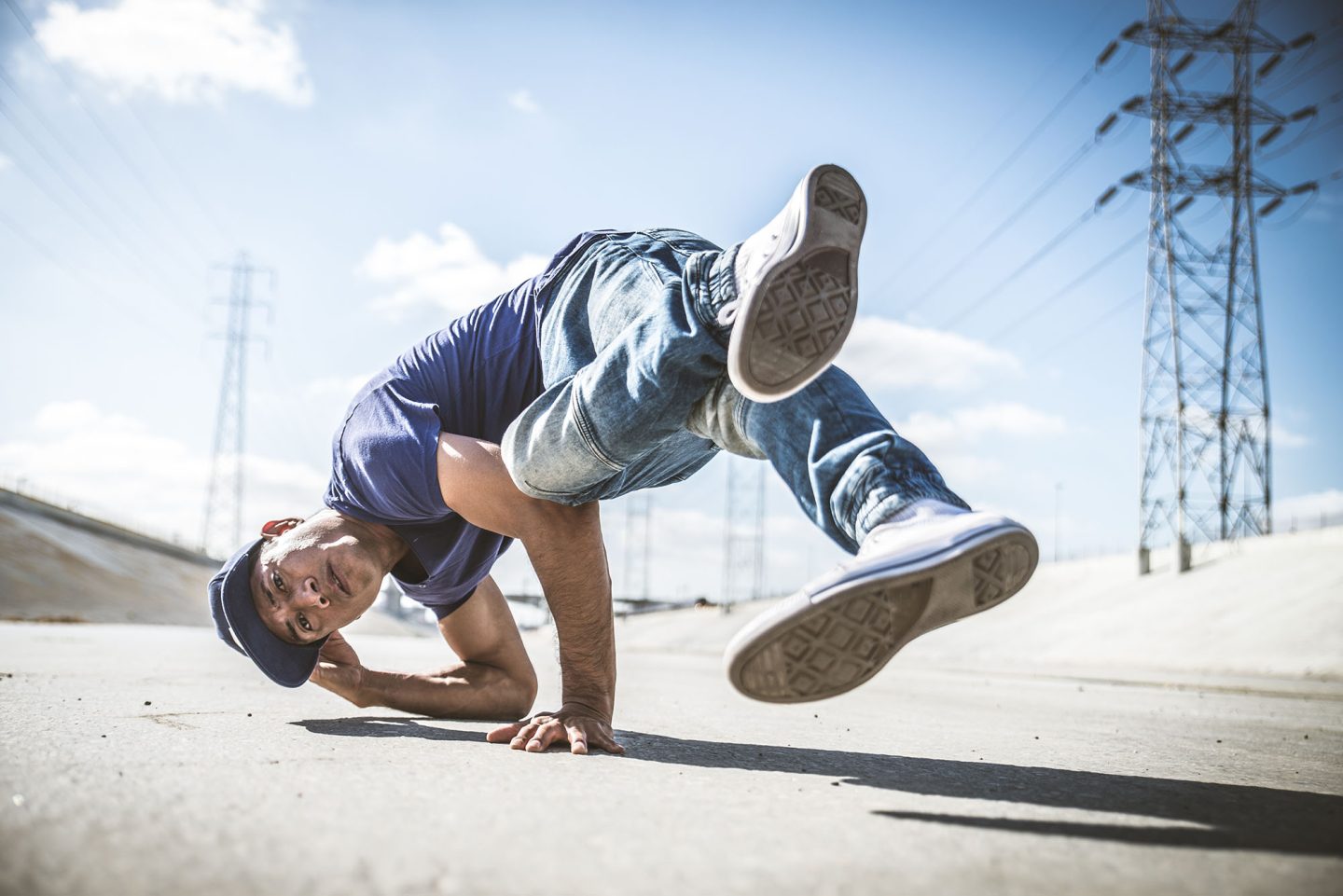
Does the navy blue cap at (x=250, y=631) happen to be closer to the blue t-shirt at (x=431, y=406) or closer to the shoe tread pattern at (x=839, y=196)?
the blue t-shirt at (x=431, y=406)

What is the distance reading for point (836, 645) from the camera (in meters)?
1.41

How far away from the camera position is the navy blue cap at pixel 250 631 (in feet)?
9.01

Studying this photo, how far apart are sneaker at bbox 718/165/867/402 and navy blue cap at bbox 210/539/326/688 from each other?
188 cm

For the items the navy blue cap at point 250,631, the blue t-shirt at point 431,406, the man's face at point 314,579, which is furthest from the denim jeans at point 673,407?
the navy blue cap at point 250,631

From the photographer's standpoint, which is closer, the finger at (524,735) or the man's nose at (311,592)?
the finger at (524,735)

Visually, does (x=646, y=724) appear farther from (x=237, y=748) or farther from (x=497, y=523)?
(x=237, y=748)

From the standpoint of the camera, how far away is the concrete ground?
0.93 m

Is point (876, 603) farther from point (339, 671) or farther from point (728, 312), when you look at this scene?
point (339, 671)

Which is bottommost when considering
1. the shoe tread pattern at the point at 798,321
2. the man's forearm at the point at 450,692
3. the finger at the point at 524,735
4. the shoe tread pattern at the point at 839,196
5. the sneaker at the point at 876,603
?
the man's forearm at the point at 450,692

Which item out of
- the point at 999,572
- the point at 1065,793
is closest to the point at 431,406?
the point at 999,572

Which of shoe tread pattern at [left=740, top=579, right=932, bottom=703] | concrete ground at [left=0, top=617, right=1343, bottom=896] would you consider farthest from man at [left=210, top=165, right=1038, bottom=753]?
concrete ground at [left=0, top=617, right=1343, bottom=896]

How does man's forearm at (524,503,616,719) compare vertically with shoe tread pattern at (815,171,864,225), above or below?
below

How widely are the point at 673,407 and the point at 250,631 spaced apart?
65.5 inches

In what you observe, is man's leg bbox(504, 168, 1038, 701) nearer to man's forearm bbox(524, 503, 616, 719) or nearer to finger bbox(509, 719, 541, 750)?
man's forearm bbox(524, 503, 616, 719)
